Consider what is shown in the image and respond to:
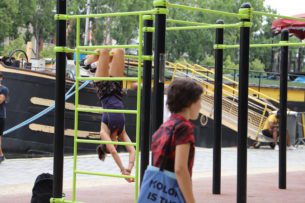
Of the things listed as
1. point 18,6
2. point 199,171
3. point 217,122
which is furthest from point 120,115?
point 18,6

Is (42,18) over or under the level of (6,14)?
under

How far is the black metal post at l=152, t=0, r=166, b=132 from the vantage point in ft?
22.0

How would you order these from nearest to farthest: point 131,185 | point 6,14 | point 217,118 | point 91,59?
point 91,59, point 217,118, point 131,185, point 6,14

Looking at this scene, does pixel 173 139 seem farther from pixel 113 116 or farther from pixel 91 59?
pixel 91 59

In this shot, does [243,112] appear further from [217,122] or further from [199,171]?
[199,171]

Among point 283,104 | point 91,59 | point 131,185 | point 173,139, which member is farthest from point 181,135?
point 131,185

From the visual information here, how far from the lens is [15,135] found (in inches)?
738

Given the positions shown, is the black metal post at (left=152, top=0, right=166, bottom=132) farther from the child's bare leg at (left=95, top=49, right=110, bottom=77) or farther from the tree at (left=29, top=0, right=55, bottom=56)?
the tree at (left=29, top=0, right=55, bottom=56)

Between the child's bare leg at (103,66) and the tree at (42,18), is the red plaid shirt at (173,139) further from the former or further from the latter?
the tree at (42,18)

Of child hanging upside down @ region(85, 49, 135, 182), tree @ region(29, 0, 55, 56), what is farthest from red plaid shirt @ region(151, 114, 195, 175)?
tree @ region(29, 0, 55, 56)

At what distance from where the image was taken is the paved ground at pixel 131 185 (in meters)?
9.04

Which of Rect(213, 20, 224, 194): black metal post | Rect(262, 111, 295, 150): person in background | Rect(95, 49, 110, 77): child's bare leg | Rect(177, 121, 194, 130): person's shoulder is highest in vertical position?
Rect(95, 49, 110, 77): child's bare leg

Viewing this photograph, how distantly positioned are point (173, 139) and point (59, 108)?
120 inches

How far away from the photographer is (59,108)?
730 cm
